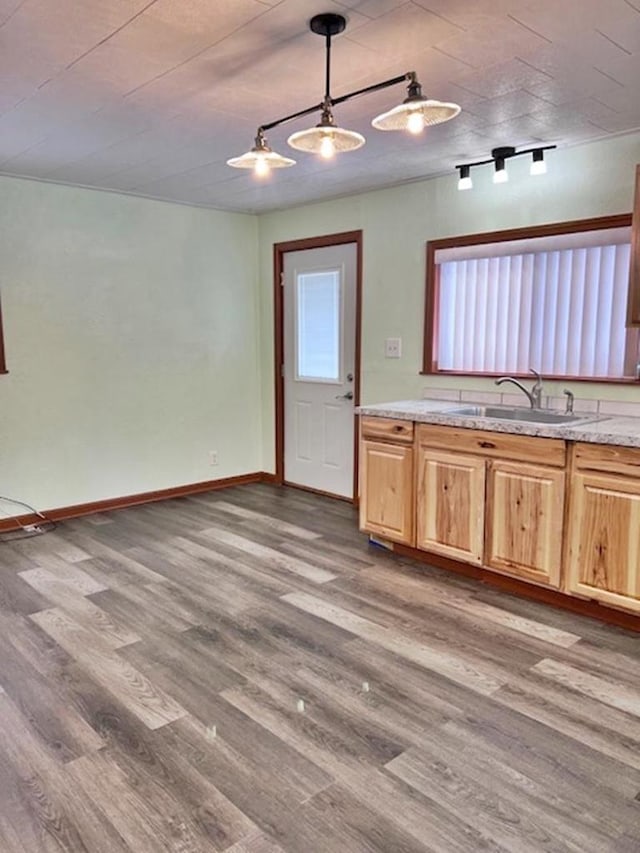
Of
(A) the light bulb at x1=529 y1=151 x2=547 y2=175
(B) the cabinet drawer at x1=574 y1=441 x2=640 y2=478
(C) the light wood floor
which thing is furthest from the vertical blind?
(C) the light wood floor

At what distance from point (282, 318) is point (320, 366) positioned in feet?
2.01

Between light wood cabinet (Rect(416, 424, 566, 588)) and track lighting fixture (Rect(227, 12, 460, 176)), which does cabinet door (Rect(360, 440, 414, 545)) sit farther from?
track lighting fixture (Rect(227, 12, 460, 176))

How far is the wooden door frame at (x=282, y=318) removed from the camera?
4715 millimetres

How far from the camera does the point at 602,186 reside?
3.33 m

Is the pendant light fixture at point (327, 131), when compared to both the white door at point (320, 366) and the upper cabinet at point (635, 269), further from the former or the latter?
the white door at point (320, 366)

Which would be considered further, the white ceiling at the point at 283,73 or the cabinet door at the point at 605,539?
the cabinet door at the point at 605,539

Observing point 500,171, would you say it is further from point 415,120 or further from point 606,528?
point 606,528

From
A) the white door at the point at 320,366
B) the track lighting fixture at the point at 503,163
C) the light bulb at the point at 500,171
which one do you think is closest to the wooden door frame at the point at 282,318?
the white door at the point at 320,366

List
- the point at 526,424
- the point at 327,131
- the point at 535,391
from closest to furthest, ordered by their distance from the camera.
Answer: the point at 327,131 → the point at 526,424 → the point at 535,391

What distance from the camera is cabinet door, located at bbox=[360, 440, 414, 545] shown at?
367cm

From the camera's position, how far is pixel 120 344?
4.71 meters

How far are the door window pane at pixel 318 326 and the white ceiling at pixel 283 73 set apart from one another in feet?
4.34

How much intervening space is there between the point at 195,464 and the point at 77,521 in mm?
1127

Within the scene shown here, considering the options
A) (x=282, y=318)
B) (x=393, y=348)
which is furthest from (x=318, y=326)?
(x=393, y=348)
